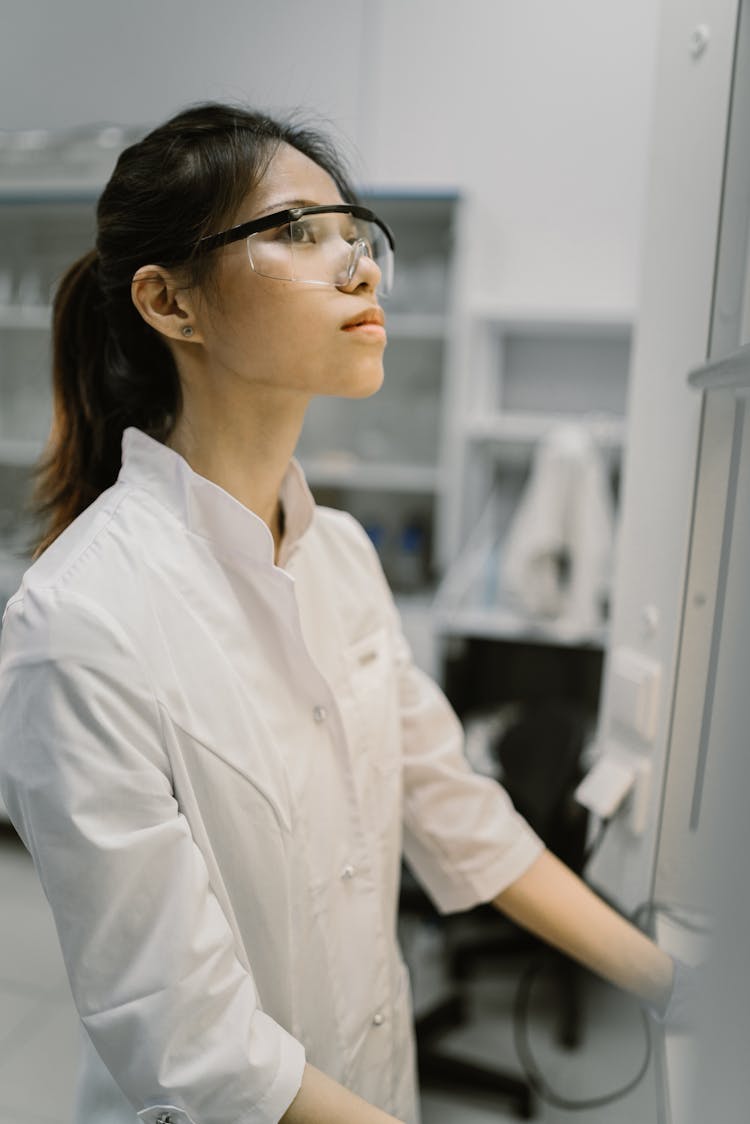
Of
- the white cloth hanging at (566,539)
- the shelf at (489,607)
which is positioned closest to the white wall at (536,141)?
the white cloth hanging at (566,539)

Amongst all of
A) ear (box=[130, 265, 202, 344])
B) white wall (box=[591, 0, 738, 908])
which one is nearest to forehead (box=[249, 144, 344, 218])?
ear (box=[130, 265, 202, 344])

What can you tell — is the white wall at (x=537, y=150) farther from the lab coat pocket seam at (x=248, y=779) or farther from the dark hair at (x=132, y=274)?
the lab coat pocket seam at (x=248, y=779)

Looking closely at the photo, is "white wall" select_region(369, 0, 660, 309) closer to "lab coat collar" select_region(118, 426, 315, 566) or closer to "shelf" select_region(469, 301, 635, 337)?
"shelf" select_region(469, 301, 635, 337)

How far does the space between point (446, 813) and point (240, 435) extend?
1.65ft

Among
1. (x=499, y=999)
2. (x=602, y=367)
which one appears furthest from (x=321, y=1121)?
(x=602, y=367)

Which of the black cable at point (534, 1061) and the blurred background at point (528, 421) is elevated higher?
the blurred background at point (528, 421)

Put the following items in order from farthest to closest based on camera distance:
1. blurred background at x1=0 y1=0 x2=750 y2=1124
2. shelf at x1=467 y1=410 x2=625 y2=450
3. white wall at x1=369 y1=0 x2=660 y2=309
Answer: white wall at x1=369 y1=0 x2=660 y2=309 < shelf at x1=467 y1=410 x2=625 y2=450 < blurred background at x1=0 y1=0 x2=750 y2=1124

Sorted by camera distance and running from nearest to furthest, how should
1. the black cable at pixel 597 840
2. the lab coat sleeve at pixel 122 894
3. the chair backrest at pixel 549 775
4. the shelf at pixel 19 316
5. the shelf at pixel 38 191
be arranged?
1. the lab coat sleeve at pixel 122 894
2. the black cable at pixel 597 840
3. the shelf at pixel 38 191
4. the shelf at pixel 19 316
5. the chair backrest at pixel 549 775

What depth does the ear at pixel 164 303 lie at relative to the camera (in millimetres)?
843

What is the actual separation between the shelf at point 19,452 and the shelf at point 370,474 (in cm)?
184

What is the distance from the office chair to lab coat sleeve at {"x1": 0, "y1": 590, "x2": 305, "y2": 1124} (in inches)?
50.6

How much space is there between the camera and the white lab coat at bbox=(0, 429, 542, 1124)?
26.1 inches

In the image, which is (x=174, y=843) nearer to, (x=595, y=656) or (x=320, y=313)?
(x=320, y=313)

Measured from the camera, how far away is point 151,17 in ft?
3.15
